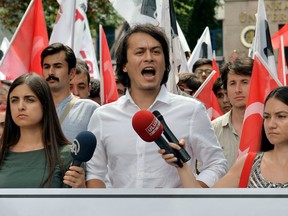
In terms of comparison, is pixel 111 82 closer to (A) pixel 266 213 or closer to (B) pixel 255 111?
(B) pixel 255 111

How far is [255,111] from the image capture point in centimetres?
521

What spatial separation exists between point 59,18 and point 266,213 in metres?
6.17

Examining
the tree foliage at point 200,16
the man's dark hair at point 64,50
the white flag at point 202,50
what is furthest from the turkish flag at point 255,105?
the tree foliage at point 200,16

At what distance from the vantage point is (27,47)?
24.7 ft

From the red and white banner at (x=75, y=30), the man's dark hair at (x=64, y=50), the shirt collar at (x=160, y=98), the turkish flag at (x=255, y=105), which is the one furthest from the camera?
the red and white banner at (x=75, y=30)

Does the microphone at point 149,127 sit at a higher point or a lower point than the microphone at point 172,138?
higher

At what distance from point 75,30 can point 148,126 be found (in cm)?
668

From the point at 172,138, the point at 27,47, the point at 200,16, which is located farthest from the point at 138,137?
the point at 200,16

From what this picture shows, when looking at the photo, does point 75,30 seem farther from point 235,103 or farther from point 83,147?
point 83,147

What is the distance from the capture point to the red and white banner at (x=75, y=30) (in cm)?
812

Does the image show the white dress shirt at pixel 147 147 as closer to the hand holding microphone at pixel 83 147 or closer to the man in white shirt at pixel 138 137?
the man in white shirt at pixel 138 137

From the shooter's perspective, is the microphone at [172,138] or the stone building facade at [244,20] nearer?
the microphone at [172,138]

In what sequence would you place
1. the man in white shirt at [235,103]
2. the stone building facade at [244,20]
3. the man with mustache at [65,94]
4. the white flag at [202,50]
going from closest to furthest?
the man with mustache at [65,94], the man in white shirt at [235,103], the white flag at [202,50], the stone building facade at [244,20]

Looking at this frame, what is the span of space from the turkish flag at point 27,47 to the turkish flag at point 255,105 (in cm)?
243
